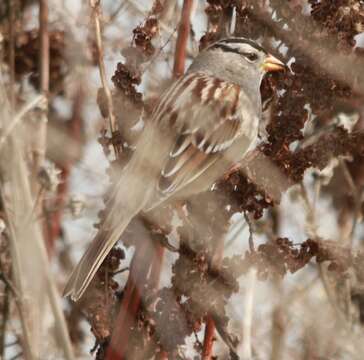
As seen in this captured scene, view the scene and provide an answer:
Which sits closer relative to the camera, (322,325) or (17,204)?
(17,204)

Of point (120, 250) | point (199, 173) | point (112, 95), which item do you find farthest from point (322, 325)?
point (112, 95)

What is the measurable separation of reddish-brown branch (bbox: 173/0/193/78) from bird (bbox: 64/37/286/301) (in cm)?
38

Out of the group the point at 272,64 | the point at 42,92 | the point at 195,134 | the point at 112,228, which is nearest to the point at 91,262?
the point at 112,228

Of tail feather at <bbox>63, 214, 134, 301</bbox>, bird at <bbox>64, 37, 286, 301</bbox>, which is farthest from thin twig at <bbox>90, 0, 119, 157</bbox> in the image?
tail feather at <bbox>63, 214, 134, 301</bbox>

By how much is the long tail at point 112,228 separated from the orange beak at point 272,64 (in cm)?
80

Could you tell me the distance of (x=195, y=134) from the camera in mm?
4152

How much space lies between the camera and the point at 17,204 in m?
3.31

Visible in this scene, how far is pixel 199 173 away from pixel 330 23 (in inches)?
36.7

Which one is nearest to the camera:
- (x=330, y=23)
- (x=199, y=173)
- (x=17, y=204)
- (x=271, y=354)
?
(x=17, y=204)

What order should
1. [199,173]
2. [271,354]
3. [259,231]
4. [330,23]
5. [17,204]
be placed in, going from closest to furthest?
[17,204] → [330,23] → [199,173] → [271,354] → [259,231]

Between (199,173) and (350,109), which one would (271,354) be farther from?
(350,109)

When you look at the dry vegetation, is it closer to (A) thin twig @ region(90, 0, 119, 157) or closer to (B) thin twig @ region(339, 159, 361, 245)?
(A) thin twig @ region(90, 0, 119, 157)

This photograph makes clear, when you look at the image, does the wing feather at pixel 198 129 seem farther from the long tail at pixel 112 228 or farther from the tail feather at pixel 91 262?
the tail feather at pixel 91 262

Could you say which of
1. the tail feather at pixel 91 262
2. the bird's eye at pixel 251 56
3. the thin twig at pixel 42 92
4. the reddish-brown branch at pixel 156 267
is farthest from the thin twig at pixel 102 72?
the bird's eye at pixel 251 56
